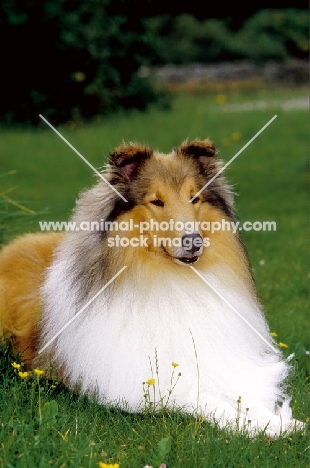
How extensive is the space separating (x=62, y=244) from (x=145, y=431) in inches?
49.9

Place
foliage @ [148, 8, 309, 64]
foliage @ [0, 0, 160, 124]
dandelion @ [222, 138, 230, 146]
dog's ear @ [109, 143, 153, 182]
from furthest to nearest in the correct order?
foliage @ [148, 8, 309, 64] < foliage @ [0, 0, 160, 124] < dandelion @ [222, 138, 230, 146] < dog's ear @ [109, 143, 153, 182]

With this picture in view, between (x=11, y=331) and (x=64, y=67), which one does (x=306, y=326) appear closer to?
(x=11, y=331)

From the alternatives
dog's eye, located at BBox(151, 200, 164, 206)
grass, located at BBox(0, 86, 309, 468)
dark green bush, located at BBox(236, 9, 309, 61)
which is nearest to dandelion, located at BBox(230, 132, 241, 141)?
grass, located at BBox(0, 86, 309, 468)

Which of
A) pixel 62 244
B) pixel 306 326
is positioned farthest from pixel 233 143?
pixel 62 244

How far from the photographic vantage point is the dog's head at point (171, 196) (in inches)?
151

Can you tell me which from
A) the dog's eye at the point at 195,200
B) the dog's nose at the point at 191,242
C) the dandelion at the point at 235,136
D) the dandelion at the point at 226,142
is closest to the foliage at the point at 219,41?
the dandelion at the point at 235,136

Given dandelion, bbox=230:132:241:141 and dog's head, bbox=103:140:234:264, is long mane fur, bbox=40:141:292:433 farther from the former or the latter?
dandelion, bbox=230:132:241:141

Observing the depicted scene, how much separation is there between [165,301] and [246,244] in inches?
188

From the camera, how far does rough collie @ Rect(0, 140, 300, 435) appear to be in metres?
3.89

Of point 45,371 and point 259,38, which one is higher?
point 259,38

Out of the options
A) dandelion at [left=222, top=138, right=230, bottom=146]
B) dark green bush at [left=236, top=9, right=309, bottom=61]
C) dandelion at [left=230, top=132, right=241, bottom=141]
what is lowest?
dandelion at [left=222, top=138, right=230, bottom=146]

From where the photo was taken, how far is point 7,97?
56.7ft

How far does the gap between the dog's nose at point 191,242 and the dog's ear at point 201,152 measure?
531mm

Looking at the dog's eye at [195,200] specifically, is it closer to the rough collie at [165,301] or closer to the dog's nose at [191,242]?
the rough collie at [165,301]
